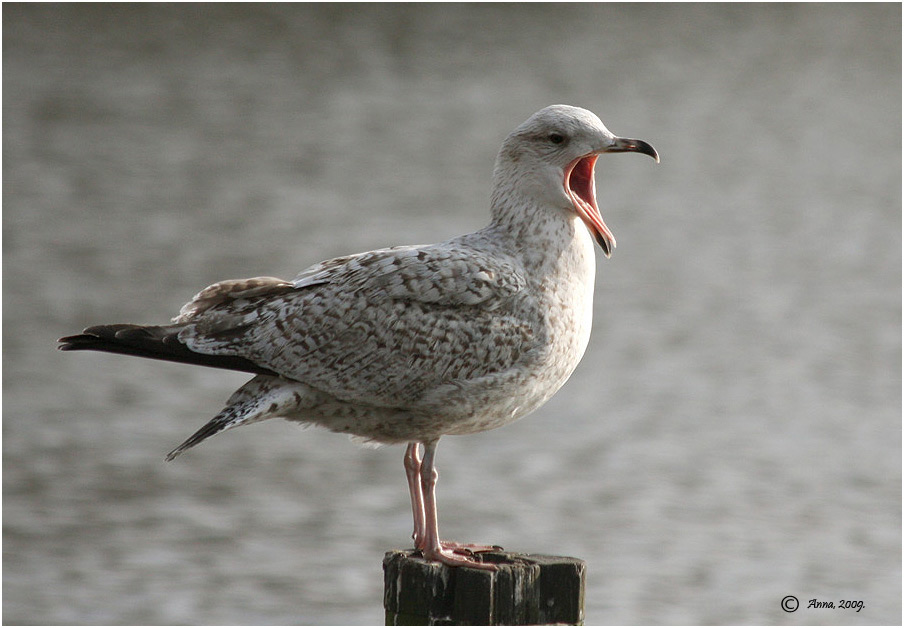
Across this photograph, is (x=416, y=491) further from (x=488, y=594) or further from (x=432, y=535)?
(x=488, y=594)

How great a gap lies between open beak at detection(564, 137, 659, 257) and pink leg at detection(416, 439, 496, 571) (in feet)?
3.84

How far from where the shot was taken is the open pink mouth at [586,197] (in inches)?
261

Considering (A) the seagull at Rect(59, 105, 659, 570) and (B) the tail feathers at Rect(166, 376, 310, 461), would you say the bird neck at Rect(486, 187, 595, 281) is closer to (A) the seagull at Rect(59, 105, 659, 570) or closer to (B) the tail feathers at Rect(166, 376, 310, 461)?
(A) the seagull at Rect(59, 105, 659, 570)

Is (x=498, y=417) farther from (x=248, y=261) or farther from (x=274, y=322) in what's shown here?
(x=248, y=261)

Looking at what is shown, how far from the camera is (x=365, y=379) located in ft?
20.9

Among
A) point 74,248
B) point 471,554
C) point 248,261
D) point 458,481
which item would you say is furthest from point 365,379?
point 74,248

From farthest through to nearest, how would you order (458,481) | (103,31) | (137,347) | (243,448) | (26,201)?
1. (103,31)
2. (26,201)
3. (243,448)
4. (458,481)
5. (137,347)

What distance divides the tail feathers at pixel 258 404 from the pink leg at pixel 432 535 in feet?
2.02

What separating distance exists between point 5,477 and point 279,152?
51.8ft

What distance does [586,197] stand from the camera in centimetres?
689

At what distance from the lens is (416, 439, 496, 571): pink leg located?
238 inches

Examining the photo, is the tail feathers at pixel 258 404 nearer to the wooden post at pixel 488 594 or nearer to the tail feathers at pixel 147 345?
the tail feathers at pixel 147 345

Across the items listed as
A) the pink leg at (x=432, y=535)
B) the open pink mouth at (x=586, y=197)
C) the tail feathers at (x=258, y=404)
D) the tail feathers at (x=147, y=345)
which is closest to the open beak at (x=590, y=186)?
the open pink mouth at (x=586, y=197)

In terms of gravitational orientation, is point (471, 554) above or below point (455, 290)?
below
